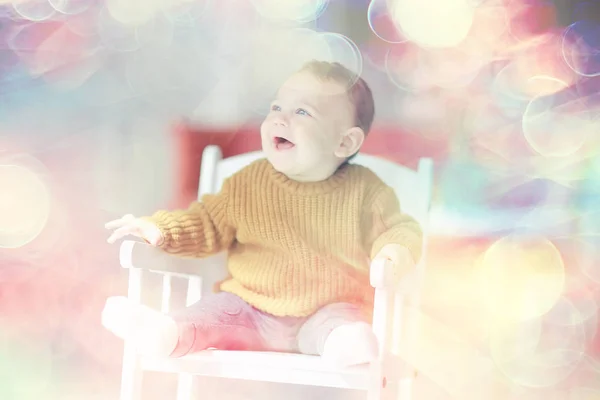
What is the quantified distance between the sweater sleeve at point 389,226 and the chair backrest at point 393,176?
0.19 feet

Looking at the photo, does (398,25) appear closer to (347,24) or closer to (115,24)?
(347,24)

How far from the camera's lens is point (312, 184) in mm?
902

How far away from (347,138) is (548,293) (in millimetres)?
357

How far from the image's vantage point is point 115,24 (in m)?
1.03

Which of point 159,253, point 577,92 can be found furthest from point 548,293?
point 159,253

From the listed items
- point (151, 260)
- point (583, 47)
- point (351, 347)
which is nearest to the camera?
point (351, 347)

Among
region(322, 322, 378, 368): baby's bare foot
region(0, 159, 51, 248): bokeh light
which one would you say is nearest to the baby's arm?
region(322, 322, 378, 368): baby's bare foot

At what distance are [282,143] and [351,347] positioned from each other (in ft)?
0.96

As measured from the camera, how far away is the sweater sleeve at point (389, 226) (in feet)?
2.72

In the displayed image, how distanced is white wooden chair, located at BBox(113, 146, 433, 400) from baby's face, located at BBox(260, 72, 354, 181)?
110 millimetres

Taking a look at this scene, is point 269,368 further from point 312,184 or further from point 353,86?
point 353,86

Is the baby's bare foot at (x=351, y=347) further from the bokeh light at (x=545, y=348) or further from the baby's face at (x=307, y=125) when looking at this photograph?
the bokeh light at (x=545, y=348)

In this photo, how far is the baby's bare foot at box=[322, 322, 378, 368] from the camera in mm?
700

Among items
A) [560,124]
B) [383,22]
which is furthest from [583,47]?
[383,22]
